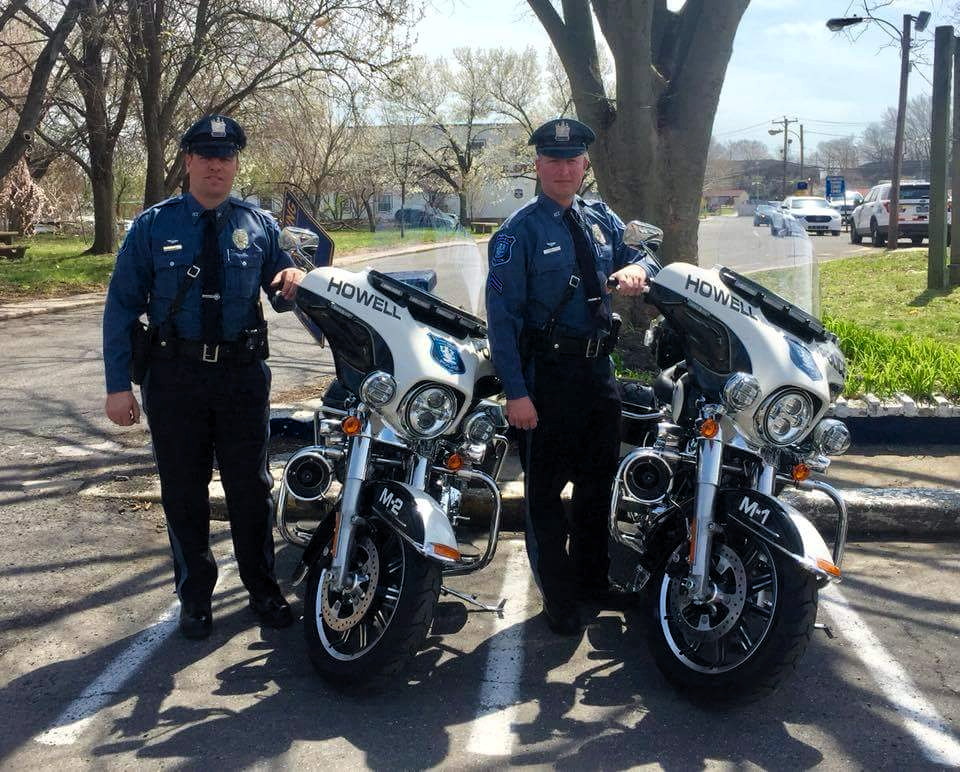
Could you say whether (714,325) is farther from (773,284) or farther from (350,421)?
(773,284)

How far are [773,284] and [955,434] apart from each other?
1843 mm

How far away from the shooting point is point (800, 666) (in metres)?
3.78

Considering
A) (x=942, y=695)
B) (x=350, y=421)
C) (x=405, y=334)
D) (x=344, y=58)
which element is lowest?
(x=942, y=695)

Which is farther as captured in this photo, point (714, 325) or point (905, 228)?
point (905, 228)

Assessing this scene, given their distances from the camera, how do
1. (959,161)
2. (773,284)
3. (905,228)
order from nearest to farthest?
(773,284)
(959,161)
(905,228)

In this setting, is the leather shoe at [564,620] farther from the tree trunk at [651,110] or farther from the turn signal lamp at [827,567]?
the tree trunk at [651,110]

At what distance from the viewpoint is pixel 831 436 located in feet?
11.6

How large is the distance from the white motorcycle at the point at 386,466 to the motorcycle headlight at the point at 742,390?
0.88m

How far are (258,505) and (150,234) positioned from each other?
3.68 ft

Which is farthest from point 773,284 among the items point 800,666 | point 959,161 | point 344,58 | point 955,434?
point 344,58

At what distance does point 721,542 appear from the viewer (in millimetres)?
3506

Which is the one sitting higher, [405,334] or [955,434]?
[405,334]

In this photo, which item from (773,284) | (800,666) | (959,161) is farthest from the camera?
(959,161)

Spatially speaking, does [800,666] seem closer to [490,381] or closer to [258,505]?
[490,381]
